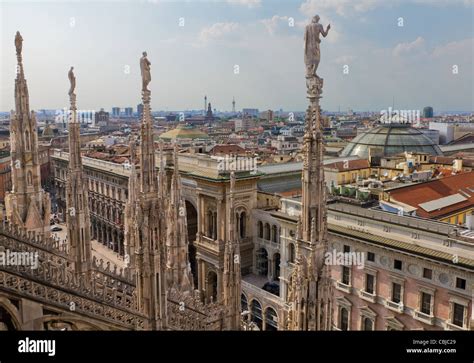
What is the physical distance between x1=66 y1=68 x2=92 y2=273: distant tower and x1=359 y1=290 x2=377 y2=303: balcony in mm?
13539

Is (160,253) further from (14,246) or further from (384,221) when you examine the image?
(384,221)

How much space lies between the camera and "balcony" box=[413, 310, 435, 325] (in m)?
19.4

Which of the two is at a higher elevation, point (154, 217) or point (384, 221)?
point (154, 217)

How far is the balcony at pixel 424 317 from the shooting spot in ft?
63.7

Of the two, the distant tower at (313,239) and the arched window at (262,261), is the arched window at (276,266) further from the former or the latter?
the distant tower at (313,239)

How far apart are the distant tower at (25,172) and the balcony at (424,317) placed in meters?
17.4

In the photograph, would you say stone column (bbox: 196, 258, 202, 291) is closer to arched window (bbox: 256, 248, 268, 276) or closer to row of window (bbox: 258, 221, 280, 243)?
arched window (bbox: 256, 248, 268, 276)

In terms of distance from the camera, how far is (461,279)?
18.4m

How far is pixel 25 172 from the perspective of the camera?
20.3m

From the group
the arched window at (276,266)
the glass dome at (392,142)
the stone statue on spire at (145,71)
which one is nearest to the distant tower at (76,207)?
the stone statue on spire at (145,71)

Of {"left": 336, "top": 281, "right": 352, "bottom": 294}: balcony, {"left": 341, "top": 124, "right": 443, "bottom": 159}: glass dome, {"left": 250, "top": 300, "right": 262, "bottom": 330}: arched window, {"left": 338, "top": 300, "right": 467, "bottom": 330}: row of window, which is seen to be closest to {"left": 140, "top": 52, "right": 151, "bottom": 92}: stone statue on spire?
{"left": 338, "top": 300, "right": 467, "bottom": 330}: row of window
